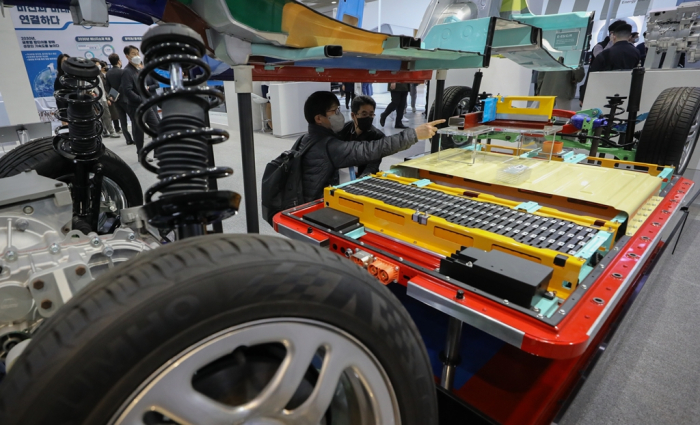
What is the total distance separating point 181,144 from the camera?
2.31ft

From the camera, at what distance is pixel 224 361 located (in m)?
0.60

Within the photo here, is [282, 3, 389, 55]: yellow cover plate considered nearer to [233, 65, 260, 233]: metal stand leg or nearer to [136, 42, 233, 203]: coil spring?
[233, 65, 260, 233]: metal stand leg

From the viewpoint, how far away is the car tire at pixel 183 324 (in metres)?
0.44

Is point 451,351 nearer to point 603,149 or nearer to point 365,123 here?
point 365,123

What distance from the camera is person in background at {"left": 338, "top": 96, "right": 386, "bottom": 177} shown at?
8.96 feet

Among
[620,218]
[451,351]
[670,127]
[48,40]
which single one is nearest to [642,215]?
[620,218]

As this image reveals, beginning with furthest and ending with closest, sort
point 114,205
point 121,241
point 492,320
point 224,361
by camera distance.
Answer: point 114,205, point 121,241, point 492,320, point 224,361

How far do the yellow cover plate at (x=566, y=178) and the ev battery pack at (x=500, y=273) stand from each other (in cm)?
68

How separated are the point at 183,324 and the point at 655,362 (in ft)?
6.53

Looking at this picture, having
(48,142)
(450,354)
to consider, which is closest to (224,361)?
(450,354)

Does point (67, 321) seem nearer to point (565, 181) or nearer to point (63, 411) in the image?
point (63, 411)

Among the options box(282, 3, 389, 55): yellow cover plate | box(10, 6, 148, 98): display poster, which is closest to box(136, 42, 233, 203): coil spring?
box(282, 3, 389, 55): yellow cover plate

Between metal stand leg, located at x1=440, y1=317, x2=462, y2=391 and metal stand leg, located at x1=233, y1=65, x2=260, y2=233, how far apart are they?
92 cm

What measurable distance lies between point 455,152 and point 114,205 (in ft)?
6.40
